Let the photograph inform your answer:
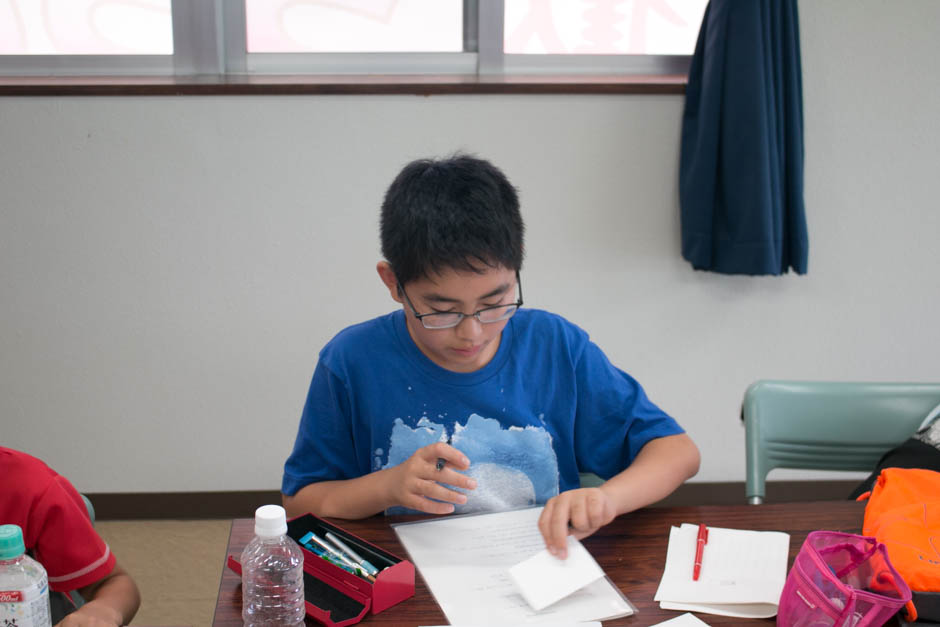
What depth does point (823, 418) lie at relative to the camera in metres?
1.71

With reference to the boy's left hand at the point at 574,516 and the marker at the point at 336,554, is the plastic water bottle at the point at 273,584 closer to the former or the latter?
the marker at the point at 336,554

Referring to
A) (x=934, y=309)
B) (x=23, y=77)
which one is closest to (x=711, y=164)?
(x=934, y=309)

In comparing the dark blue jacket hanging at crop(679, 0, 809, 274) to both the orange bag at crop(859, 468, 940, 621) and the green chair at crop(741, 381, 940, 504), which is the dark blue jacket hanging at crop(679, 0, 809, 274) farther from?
the orange bag at crop(859, 468, 940, 621)

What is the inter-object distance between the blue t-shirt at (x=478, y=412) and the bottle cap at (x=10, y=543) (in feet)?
1.75

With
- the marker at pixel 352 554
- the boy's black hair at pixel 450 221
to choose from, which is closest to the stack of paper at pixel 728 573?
the marker at pixel 352 554

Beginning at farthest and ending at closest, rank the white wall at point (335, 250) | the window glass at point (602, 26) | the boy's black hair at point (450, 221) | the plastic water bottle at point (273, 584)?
the window glass at point (602, 26) < the white wall at point (335, 250) < the boy's black hair at point (450, 221) < the plastic water bottle at point (273, 584)

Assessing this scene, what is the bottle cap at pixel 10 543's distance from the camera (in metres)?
0.86

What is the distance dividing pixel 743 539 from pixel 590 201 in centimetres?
150

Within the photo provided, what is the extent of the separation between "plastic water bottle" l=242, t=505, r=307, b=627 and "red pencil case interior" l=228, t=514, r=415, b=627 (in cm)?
2

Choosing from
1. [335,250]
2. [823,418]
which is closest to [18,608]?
[823,418]

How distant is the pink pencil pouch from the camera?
961mm

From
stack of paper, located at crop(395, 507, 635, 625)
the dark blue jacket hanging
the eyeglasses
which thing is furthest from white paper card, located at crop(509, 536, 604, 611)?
the dark blue jacket hanging

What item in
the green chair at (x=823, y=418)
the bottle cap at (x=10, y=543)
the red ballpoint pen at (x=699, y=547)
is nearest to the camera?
the bottle cap at (x=10, y=543)

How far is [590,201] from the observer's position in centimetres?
257
